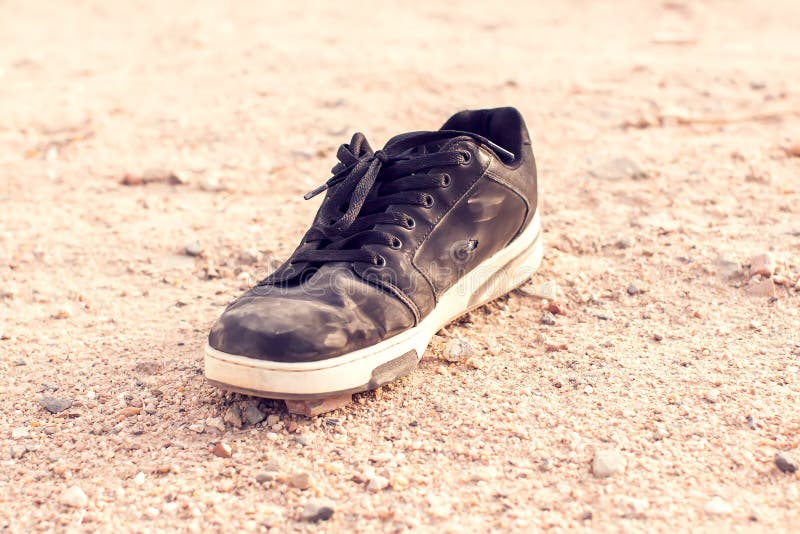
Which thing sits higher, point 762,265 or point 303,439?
point 762,265

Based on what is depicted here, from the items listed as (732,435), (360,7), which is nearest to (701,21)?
(360,7)

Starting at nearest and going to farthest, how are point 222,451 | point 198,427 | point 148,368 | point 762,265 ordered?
point 222,451, point 198,427, point 148,368, point 762,265

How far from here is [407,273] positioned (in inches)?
98.7

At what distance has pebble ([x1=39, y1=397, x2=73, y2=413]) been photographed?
7.86 ft

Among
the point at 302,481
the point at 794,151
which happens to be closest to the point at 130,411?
the point at 302,481

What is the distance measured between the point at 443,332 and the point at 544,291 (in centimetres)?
51

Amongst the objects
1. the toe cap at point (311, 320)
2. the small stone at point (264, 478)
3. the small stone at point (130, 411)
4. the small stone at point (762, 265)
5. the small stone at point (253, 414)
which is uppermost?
the toe cap at point (311, 320)

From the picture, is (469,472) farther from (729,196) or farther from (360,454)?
(729,196)

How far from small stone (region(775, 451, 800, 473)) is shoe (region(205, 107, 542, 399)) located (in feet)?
3.54

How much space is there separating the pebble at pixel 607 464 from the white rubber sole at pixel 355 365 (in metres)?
0.67

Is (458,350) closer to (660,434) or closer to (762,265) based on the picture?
(660,434)

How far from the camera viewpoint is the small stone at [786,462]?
1.96 metres

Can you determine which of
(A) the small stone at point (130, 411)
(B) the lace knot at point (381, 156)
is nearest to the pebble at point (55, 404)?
(A) the small stone at point (130, 411)

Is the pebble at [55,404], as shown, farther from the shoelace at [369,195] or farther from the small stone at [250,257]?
the small stone at [250,257]
